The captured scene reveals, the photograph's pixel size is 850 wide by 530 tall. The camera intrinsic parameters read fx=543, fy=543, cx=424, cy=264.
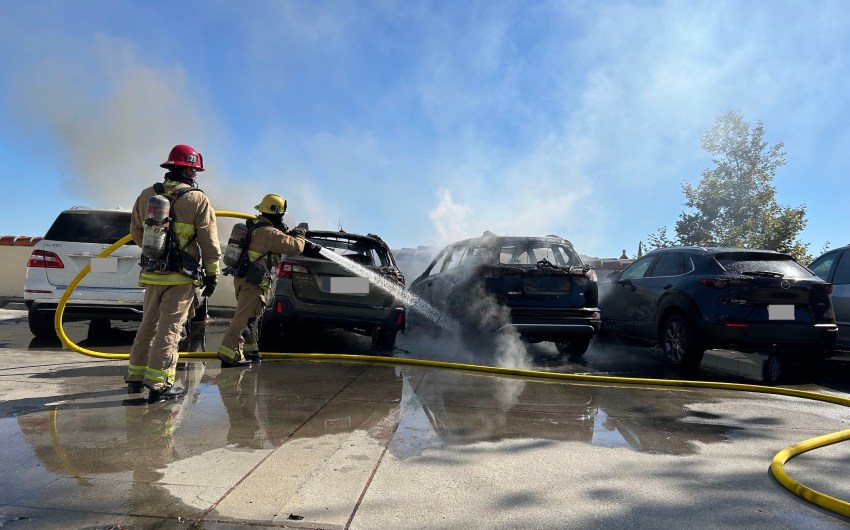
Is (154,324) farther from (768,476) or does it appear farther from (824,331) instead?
(824,331)

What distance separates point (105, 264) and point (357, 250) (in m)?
2.78

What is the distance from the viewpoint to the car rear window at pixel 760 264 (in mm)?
5719

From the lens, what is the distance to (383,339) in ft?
20.6

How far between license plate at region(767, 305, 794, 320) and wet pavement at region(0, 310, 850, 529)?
1113 mm

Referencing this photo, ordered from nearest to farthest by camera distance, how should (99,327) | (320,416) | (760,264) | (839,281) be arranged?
1. (320,416)
2. (760,264)
3. (839,281)
4. (99,327)

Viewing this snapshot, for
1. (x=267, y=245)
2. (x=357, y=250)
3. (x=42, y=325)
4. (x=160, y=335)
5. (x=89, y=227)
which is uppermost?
(x=89, y=227)

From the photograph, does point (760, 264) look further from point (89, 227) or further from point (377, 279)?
point (89, 227)

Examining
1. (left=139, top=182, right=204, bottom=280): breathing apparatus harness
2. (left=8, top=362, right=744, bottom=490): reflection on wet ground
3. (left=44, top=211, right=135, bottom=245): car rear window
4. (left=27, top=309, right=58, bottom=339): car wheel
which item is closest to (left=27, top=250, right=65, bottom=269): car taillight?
(left=44, top=211, right=135, bottom=245): car rear window

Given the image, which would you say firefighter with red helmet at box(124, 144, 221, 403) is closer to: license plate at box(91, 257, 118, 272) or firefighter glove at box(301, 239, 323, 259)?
firefighter glove at box(301, 239, 323, 259)

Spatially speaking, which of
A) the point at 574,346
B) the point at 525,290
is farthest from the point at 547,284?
the point at 574,346

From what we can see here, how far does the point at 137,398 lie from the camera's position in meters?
4.10

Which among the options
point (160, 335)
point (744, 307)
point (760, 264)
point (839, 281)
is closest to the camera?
point (160, 335)

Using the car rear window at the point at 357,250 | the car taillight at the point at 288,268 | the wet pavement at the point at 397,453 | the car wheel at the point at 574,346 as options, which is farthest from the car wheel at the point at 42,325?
the car wheel at the point at 574,346

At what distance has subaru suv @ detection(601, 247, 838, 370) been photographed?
553 cm
